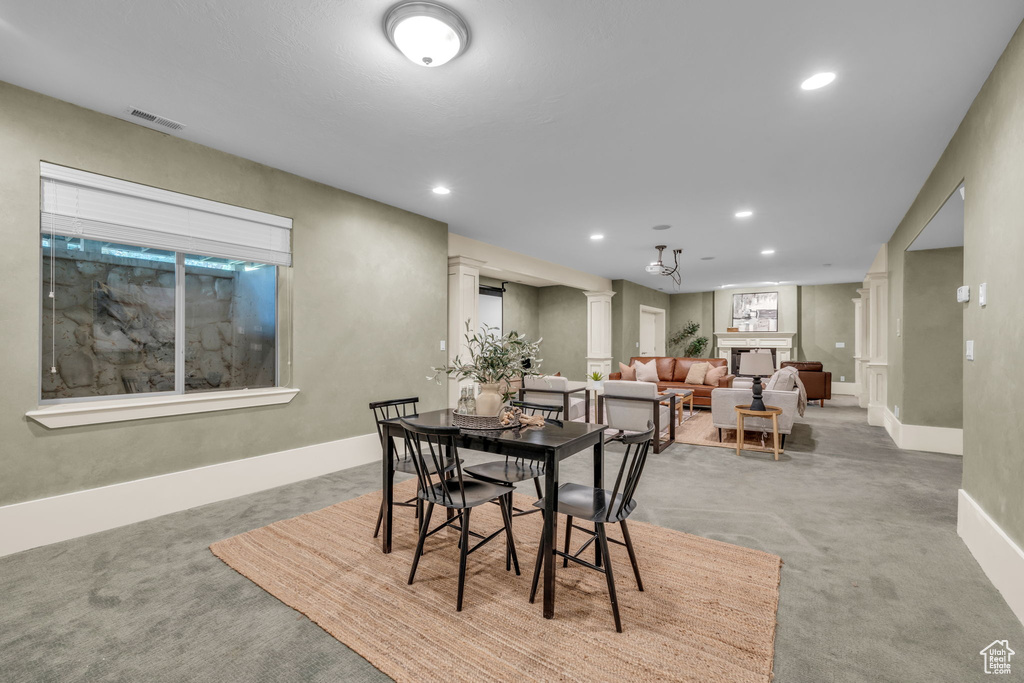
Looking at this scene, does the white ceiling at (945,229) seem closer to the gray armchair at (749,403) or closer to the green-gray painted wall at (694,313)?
the gray armchair at (749,403)

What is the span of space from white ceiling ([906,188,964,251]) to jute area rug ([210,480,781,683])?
3.17m

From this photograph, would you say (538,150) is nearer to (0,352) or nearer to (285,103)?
(285,103)

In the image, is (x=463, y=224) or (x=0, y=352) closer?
(x=0, y=352)

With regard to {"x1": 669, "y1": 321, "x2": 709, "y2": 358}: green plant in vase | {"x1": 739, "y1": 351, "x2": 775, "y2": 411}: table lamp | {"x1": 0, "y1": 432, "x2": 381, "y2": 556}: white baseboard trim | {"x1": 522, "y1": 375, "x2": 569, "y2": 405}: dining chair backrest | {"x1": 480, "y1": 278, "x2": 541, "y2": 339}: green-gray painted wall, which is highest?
{"x1": 480, "y1": 278, "x2": 541, "y2": 339}: green-gray painted wall

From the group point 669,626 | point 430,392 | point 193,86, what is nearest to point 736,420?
Result: point 430,392

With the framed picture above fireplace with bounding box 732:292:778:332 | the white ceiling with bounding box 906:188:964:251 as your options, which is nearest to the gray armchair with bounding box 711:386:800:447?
the white ceiling with bounding box 906:188:964:251

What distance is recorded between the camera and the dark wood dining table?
6.43 ft

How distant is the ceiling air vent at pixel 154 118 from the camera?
9.48 feet

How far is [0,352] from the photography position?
2584mm

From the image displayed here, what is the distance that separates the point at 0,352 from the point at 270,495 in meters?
1.84

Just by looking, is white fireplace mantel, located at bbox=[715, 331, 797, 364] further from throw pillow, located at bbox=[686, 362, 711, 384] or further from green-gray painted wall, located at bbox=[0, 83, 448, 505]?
green-gray painted wall, located at bbox=[0, 83, 448, 505]

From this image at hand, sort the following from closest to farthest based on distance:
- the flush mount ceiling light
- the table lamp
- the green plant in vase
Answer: the flush mount ceiling light
the table lamp
the green plant in vase

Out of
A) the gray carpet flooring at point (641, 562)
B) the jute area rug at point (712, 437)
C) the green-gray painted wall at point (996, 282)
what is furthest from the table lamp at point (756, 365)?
the green-gray painted wall at point (996, 282)

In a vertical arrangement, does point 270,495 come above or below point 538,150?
below
